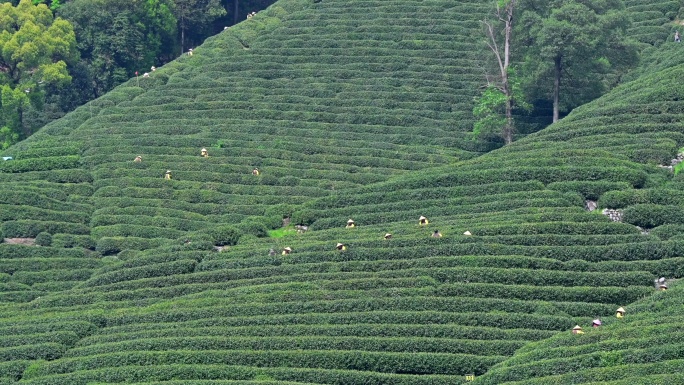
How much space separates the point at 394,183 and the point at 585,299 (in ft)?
42.9

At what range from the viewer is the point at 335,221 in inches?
1911

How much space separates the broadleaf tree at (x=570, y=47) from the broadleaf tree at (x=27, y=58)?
25.3 meters

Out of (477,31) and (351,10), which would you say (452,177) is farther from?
(351,10)

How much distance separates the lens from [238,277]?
43.9m

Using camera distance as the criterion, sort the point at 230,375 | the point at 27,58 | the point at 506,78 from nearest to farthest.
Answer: the point at 230,375 → the point at 506,78 → the point at 27,58

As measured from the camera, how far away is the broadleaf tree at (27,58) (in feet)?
213

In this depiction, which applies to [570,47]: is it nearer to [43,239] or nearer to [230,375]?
[43,239]

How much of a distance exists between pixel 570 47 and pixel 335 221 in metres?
14.6

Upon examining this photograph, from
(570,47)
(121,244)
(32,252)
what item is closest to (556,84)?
(570,47)

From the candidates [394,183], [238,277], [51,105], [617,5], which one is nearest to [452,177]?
[394,183]

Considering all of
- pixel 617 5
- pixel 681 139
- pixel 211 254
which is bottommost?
pixel 211 254

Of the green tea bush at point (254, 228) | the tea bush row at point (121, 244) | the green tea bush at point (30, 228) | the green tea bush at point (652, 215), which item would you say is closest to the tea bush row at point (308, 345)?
the green tea bush at point (652, 215)

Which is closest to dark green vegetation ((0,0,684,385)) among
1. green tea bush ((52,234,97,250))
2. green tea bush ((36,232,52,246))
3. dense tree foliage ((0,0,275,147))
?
green tea bush ((36,232,52,246))

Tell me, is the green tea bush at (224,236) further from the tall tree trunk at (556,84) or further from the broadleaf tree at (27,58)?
the broadleaf tree at (27,58)
